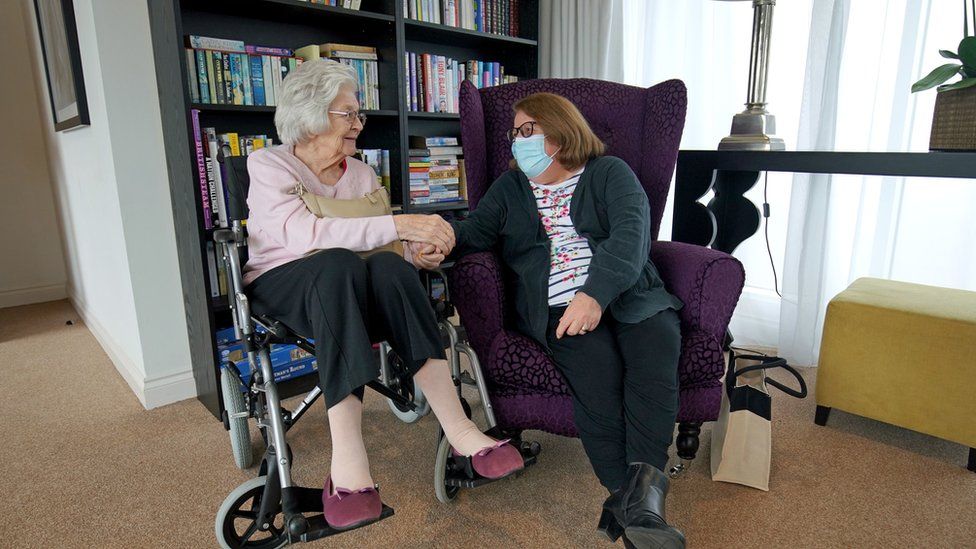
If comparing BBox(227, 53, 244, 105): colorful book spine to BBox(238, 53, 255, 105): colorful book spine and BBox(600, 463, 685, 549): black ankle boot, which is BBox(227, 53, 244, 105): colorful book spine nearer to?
BBox(238, 53, 255, 105): colorful book spine

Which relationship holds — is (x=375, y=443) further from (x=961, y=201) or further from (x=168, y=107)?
(x=961, y=201)

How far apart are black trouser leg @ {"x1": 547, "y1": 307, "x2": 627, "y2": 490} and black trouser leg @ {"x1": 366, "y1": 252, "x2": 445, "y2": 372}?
12.3 inches

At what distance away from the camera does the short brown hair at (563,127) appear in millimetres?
1583

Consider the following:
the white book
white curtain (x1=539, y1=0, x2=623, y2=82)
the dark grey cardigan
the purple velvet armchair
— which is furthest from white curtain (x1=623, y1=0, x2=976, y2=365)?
the white book

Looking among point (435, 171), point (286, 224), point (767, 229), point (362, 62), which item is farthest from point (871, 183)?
point (286, 224)

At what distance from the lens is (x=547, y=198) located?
1646 millimetres

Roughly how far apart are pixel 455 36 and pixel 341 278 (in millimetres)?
1858

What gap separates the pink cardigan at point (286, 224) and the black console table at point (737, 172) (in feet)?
3.96

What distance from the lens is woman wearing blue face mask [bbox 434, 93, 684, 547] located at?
4.13 ft

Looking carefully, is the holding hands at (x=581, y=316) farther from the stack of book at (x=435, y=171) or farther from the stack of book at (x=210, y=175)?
the stack of book at (x=435, y=171)

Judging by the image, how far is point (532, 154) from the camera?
63.0 inches

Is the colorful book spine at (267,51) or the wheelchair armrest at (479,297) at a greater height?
the colorful book spine at (267,51)

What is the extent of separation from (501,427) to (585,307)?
0.38 metres

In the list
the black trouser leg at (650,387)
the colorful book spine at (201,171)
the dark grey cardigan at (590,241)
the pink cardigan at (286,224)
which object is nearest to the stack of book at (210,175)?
the colorful book spine at (201,171)
